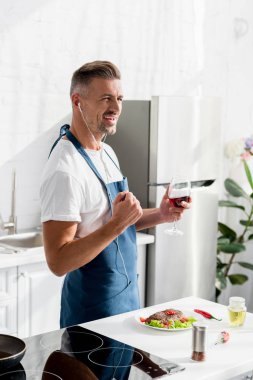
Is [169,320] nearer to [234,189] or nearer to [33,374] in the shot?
[33,374]

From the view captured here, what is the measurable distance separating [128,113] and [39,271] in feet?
3.97

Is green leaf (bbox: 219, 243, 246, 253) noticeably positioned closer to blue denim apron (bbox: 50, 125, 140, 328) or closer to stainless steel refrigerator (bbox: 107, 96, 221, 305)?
stainless steel refrigerator (bbox: 107, 96, 221, 305)

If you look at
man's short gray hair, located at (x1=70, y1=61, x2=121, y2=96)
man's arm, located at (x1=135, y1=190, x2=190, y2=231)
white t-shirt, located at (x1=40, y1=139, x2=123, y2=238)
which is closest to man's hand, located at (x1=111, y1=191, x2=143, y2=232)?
white t-shirt, located at (x1=40, y1=139, x2=123, y2=238)

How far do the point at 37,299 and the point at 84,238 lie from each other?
51.6 inches

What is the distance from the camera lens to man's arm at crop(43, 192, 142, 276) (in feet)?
7.98

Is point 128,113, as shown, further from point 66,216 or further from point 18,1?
point 66,216

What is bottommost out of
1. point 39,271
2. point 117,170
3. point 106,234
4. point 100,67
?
point 39,271

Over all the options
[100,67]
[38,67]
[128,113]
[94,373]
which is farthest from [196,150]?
[94,373]

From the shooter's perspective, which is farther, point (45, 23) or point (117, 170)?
point (45, 23)

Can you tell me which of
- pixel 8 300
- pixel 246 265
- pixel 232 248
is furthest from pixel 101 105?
pixel 246 265

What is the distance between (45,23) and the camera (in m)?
4.22

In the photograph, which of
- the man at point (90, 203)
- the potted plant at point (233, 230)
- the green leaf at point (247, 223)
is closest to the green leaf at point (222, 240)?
the potted plant at point (233, 230)

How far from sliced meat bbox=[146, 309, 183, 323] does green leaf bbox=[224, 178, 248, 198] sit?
274cm

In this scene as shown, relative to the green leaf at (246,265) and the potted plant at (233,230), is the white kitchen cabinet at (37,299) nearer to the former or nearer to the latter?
the potted plant at (233,230)
